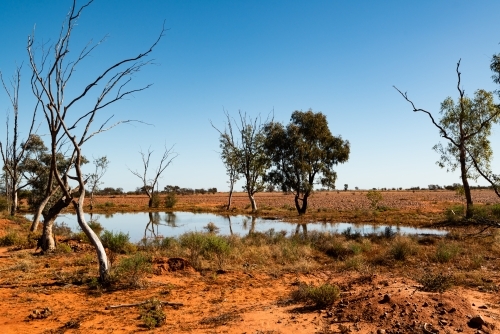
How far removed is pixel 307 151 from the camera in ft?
110

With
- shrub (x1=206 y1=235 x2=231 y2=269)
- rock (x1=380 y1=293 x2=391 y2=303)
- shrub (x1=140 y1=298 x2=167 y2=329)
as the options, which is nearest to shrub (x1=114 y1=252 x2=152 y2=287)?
shrub (x1=140 y1=298 x2=167 y2=329)

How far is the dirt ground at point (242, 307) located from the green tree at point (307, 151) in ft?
76.1

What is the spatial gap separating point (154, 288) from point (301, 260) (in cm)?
544

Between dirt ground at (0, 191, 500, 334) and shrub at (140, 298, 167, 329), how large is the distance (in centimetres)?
12

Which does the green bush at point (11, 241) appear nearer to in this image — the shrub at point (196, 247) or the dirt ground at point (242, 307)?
the dirt ground at point (242, 307)

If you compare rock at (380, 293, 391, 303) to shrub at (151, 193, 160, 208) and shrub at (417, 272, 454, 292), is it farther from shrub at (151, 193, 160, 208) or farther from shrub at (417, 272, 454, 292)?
shrub at (151, 193, 160, 208)

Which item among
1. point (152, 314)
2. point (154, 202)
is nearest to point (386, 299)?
point (152, 314)

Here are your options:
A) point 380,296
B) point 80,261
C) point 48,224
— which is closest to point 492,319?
point 380,296

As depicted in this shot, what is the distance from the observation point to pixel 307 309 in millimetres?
7562

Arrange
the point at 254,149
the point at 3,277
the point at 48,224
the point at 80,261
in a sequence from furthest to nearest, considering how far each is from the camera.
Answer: the point at 254,149, the point at 48,224, the point at 80,261, the point at 3,277

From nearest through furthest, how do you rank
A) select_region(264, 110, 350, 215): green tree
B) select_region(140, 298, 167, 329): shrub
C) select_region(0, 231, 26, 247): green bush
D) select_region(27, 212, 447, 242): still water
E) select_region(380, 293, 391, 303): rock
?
select_region(140, 298, 167, 329): shrub < select_region(380, 293, 391, 303): rock < select_region(0, 231, 26, 247): green bush < select_region(27, 212, 447, 242): still water < select_region(264, 110, 350, 215): green tree

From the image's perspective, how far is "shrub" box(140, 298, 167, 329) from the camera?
22.4ft

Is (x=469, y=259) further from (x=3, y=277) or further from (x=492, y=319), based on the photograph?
(x=3, y=277)

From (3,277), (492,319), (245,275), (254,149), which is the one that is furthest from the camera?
(254,149)
